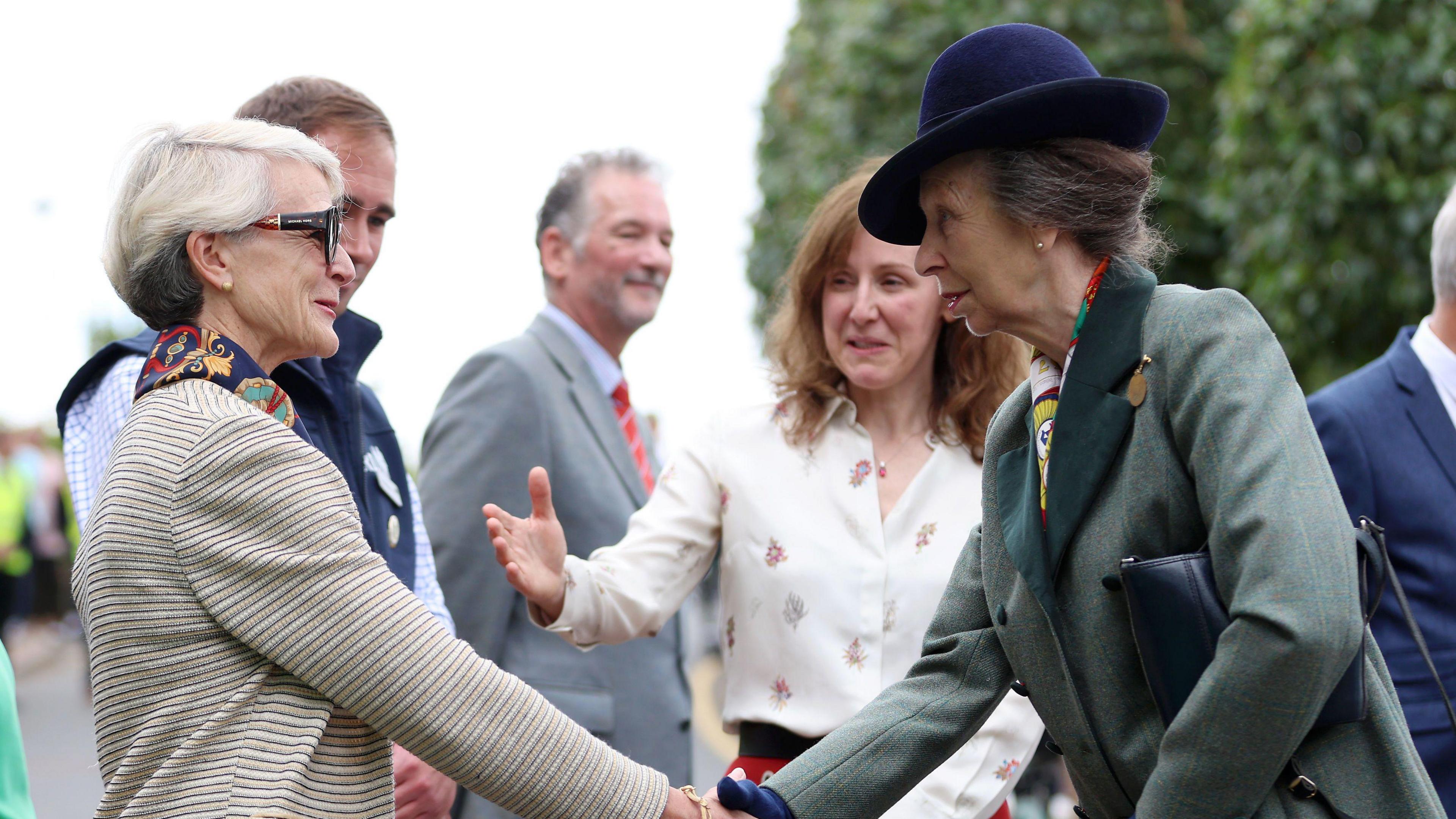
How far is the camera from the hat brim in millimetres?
2021

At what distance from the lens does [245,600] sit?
6.16 ft

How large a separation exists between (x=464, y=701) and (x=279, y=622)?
0.30 meters

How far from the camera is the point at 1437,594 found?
10.5ft

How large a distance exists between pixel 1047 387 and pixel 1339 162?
14.7ft

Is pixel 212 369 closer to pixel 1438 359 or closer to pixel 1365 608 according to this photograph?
pixel 1365 608

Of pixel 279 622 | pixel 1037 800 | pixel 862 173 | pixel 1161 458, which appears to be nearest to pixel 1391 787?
pixel 1161 458

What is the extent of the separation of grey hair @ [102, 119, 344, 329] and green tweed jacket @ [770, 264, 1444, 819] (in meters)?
1.34

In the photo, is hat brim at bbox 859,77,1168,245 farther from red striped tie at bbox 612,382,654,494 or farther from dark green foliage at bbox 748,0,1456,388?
dark green foliage at bbox 748,0,1456,388

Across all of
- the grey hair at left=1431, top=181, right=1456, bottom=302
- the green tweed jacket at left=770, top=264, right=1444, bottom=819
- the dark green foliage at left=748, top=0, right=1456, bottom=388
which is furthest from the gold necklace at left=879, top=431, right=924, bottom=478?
the dark green foliage at left=748, top=0, right=1456, bottom=388

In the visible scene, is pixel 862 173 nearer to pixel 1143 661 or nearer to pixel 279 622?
pixel 1143 661

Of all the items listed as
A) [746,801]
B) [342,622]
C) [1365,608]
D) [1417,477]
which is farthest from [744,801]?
[1417,477]

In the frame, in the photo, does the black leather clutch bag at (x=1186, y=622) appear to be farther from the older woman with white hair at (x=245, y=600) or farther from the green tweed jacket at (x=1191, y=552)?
the older woman with white hair at (x=245, y=600)

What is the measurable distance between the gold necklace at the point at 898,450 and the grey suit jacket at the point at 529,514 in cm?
95

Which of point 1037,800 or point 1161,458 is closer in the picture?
point 1161,458
